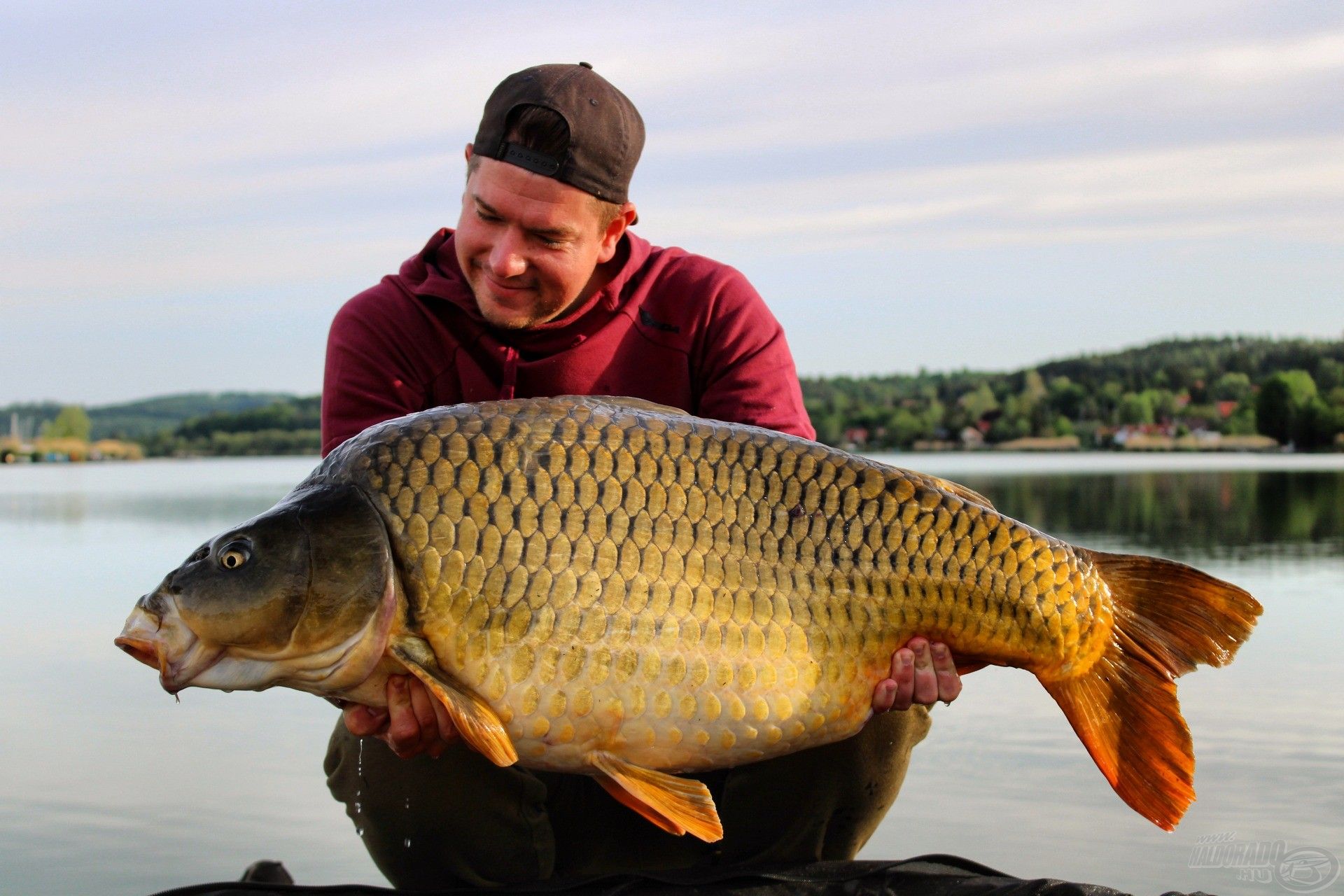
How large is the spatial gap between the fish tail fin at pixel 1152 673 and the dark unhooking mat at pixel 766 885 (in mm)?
158

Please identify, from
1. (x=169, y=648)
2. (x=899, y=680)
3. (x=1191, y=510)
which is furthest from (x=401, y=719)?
(x=1191, y=510)

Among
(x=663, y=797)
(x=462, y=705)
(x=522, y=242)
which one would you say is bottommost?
(x=663, y=797)

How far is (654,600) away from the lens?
1705mm

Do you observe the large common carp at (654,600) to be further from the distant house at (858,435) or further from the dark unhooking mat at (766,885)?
the distant house at (858,435)

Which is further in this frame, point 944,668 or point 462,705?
point 944,668

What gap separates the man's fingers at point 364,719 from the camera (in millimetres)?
1805

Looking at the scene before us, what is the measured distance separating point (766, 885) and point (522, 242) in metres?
1.09

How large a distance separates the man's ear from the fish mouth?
1.03 metres

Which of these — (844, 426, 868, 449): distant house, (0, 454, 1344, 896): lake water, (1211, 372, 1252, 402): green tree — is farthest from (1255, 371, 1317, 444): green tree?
(0, 454, 1344, 896): lake water

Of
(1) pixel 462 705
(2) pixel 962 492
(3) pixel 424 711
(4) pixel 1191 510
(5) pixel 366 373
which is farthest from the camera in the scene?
(4) pixel 1191 510

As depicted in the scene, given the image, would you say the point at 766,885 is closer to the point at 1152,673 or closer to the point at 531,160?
the point at 1152,673

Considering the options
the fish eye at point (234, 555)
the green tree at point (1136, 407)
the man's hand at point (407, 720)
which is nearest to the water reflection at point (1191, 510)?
the man's hand at point (407, 720)

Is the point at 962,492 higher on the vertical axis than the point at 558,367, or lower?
lower

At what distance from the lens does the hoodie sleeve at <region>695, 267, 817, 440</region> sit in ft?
7.77
